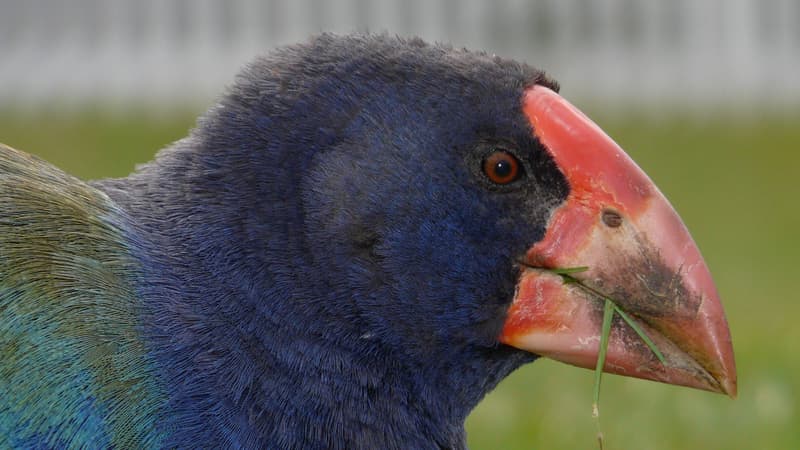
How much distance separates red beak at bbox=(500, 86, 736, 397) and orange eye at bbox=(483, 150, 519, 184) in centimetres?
6

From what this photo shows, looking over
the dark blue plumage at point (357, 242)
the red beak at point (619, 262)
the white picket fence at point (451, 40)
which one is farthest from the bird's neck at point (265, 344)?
the white picket fence at point (451, 40)

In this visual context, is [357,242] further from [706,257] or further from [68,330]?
[706,257]

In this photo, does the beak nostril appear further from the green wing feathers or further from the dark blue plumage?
the green wing feathers

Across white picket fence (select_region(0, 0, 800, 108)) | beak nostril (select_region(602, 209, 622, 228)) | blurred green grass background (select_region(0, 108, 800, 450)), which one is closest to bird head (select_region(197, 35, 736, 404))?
beak nostril (select_region(602, 209, 622, 228))

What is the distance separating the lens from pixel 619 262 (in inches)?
86.4

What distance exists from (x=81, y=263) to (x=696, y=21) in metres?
9.54

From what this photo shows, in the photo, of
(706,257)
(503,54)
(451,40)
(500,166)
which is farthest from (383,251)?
(451,40)

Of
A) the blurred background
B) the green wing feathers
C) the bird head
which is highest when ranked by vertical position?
the bird head

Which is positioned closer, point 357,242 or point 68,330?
point 68,330

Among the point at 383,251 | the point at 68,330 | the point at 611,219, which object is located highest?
the point at 611,219

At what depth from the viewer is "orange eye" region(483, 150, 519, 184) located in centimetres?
220

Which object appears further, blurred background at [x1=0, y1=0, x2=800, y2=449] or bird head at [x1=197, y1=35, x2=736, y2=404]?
blurred background at [x1=0, y1=0, x2=800, y2=449]

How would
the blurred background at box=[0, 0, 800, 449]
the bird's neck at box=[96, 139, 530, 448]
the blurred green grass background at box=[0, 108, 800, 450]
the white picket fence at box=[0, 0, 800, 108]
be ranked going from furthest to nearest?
1. the white picket fence at box=[0, 0, 800, 108]
2. the blurred background at box=[0, 0, 800, 449]
3. the blurred green grass background at box=[0, 108, 800, 450]
4. the bird's neck at box=[96, 139, 530, 448]

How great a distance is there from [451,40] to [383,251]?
28.4 ft
